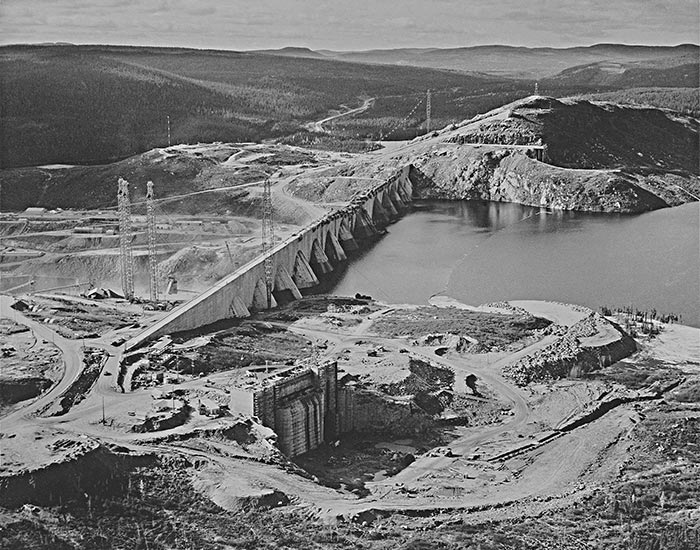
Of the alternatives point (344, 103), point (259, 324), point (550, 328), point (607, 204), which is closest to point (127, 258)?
point (259, 324)

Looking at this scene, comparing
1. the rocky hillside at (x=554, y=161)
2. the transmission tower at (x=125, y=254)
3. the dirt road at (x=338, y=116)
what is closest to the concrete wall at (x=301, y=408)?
the transmission tower at (x=125, y=254)

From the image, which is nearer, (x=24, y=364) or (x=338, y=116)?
(x=24, y=364)

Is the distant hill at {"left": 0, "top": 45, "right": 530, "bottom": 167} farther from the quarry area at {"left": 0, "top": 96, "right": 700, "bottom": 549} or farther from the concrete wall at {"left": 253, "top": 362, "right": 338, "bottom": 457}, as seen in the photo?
the concrete wall at {"left": 253, "top": 362, "right": 338, "bottom": 457}

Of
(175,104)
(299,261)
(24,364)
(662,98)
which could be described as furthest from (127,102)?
(24,364)

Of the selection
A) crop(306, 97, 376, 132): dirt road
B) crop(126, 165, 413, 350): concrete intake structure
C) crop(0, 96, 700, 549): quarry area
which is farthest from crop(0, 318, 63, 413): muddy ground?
crop(306, 97, 376, 132): dirt road

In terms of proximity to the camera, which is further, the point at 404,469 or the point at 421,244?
the point at 421,244

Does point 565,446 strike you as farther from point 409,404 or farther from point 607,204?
point 607,204

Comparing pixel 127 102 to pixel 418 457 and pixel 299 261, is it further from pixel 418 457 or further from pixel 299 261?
pixel 418 457
